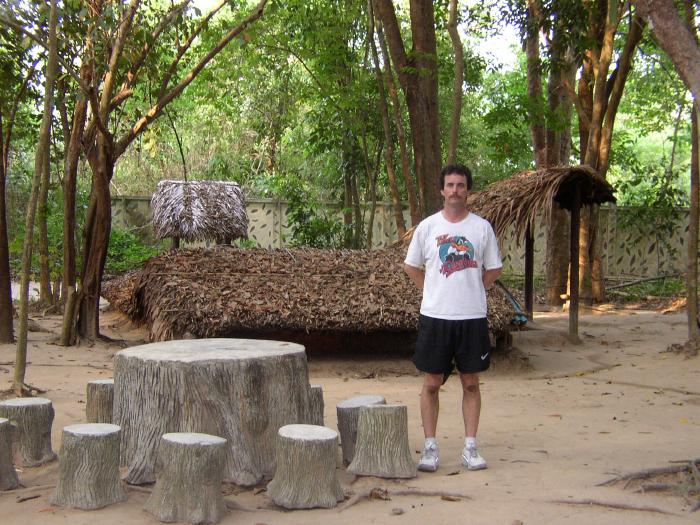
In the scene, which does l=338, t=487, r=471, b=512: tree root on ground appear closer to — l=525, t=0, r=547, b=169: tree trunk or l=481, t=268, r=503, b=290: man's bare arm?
l=481, t=268, r=503, b=290: man's bare arm

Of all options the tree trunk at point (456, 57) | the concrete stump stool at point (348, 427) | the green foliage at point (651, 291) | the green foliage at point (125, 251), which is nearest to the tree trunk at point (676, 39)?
the concrete stump stool at point (348, 427)

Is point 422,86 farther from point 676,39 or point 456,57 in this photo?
point 676,39

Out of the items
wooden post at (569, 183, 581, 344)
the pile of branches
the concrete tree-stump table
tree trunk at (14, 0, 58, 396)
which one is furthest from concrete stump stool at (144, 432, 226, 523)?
wooden post at (569, 183, 581, 344)

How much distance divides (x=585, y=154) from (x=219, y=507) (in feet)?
36.4

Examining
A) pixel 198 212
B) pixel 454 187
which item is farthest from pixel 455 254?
pixel 198 212

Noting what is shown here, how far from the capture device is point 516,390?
769cm

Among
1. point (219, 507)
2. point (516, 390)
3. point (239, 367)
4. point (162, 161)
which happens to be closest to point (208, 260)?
point (516, 390)

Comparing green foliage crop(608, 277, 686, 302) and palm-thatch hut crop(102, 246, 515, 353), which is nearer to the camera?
palm-thatch hut crop(102, 246, 515, 353)

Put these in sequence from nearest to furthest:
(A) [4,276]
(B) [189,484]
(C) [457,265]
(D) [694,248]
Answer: (B) [189,484] < (C) [457,265] < (A) [4,276] < (D) [694,248]

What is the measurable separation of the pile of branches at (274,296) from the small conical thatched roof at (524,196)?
2.72 ft

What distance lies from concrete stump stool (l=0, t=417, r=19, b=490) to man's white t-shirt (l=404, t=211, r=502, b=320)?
227 cm

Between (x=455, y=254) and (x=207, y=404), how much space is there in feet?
5.15

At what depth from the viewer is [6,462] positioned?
414 centimetres

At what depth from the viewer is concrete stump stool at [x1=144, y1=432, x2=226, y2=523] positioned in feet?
12.2
